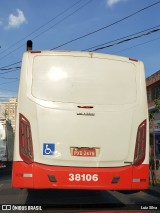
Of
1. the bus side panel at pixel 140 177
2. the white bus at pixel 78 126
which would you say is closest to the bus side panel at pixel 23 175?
the white bus at pixel 78 126

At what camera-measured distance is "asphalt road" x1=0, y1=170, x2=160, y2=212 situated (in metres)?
9.74

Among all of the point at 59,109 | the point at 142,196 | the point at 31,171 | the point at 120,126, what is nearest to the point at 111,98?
the point at 120,126

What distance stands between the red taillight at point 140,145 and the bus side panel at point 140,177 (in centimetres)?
10

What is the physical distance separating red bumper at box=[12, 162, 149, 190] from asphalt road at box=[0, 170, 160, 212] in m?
1.69

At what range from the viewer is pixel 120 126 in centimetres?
776

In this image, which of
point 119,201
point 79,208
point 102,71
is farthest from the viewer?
point 119,201

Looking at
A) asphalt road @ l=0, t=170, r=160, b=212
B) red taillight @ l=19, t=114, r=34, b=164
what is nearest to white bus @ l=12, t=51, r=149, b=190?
red taillight @ l=19, t=114, r=34, b=164

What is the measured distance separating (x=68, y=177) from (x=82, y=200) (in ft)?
11.3

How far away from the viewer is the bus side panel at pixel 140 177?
25.3 ft

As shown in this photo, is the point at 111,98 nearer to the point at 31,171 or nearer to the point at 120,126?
the point at 120,126

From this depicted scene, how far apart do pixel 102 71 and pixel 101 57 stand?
0.34 meters

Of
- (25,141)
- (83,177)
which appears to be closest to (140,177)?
(83,177)

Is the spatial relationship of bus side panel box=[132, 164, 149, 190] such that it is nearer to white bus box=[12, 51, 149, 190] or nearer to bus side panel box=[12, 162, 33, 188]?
white bus box=[12, 51, 149, 190]

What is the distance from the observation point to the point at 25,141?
7.57 metres
